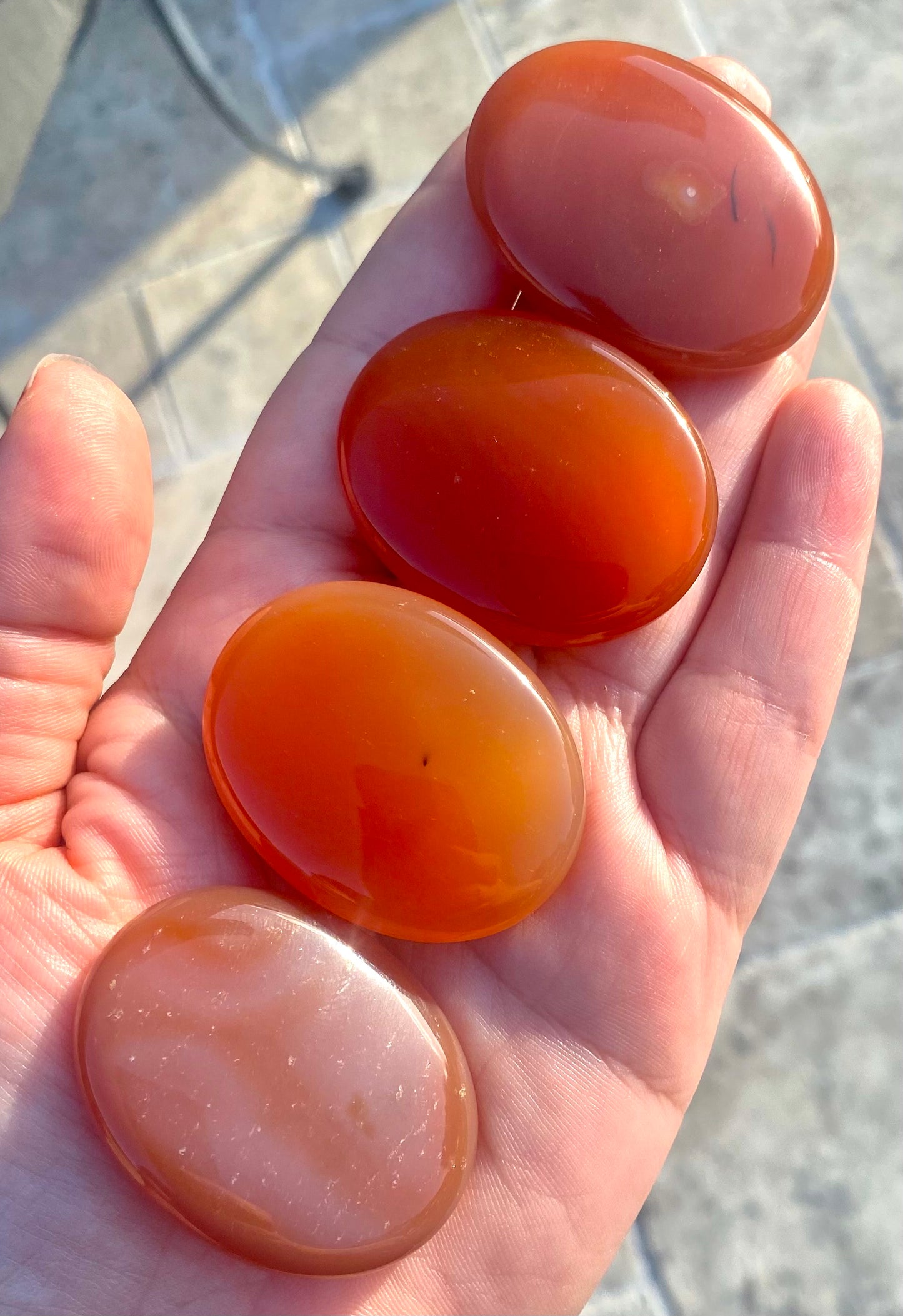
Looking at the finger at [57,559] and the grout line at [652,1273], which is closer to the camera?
the finger at [57,559]

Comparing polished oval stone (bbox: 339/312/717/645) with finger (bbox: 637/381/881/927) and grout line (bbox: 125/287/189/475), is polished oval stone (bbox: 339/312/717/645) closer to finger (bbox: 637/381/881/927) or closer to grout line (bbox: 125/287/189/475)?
finger (bbox: 637/381/881/927)

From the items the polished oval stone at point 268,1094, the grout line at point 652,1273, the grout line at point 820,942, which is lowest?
the grout line at point 652,1273

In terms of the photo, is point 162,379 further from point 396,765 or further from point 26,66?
point 396,765

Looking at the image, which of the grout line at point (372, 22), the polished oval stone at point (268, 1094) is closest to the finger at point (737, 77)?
the grout line at point (372, 22)

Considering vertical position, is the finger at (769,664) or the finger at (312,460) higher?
the finger at (312,460)

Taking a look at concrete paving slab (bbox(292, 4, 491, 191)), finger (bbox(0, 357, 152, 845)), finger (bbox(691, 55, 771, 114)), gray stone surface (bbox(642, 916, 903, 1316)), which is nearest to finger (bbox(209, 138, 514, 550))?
finger (bbox(0, 357, 152, 845))

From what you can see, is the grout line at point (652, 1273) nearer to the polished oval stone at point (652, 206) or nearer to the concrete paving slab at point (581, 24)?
the polished oval stone at point (652, 206)

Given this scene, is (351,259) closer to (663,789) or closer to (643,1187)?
(663,789)

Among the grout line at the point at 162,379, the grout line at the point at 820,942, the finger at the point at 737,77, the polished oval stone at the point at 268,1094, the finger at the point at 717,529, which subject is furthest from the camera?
the grout line at the point at 162,379
